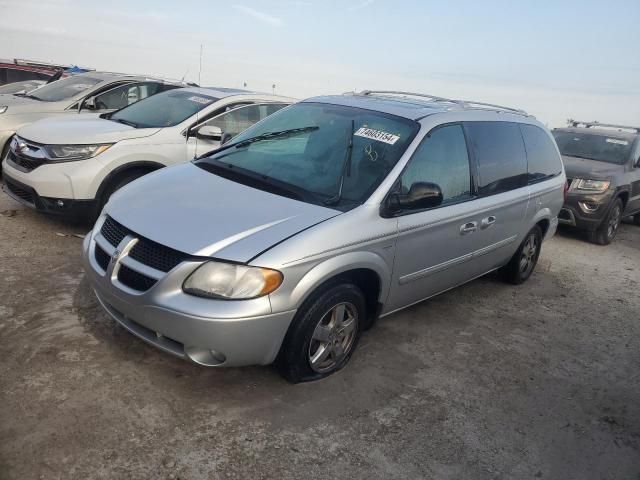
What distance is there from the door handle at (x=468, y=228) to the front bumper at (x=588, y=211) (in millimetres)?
4525

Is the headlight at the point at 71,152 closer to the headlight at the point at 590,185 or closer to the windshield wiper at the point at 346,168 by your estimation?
the windshield wiper at the point at 346,168

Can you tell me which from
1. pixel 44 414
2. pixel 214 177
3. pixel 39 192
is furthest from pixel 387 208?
pixel 39 192

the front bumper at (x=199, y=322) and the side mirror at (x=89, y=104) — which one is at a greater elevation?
the side mirror at (x=89, y=104)

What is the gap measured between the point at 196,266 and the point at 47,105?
220 inches

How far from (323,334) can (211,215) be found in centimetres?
96

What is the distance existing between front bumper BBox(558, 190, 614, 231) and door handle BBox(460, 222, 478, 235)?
4.53m

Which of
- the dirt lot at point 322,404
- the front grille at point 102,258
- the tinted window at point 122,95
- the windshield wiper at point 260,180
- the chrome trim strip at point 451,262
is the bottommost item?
the dirt lot at point 322,404

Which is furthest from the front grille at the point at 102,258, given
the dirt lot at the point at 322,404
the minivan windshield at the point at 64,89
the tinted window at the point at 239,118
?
the minivan windshield at the point at 64,89

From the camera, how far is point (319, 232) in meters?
3.04

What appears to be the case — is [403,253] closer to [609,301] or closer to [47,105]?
[609,301]

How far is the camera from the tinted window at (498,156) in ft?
14.3

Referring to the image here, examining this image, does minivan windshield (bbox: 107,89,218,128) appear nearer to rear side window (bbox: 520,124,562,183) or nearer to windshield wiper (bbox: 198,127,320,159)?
windshield wiper (bbox: 198,127,320,159)

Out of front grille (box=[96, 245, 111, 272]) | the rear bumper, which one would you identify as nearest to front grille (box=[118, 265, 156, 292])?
front grille (box=[96, 245, 111, 272])

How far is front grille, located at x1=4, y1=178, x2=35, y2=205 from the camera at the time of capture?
5.25 m
